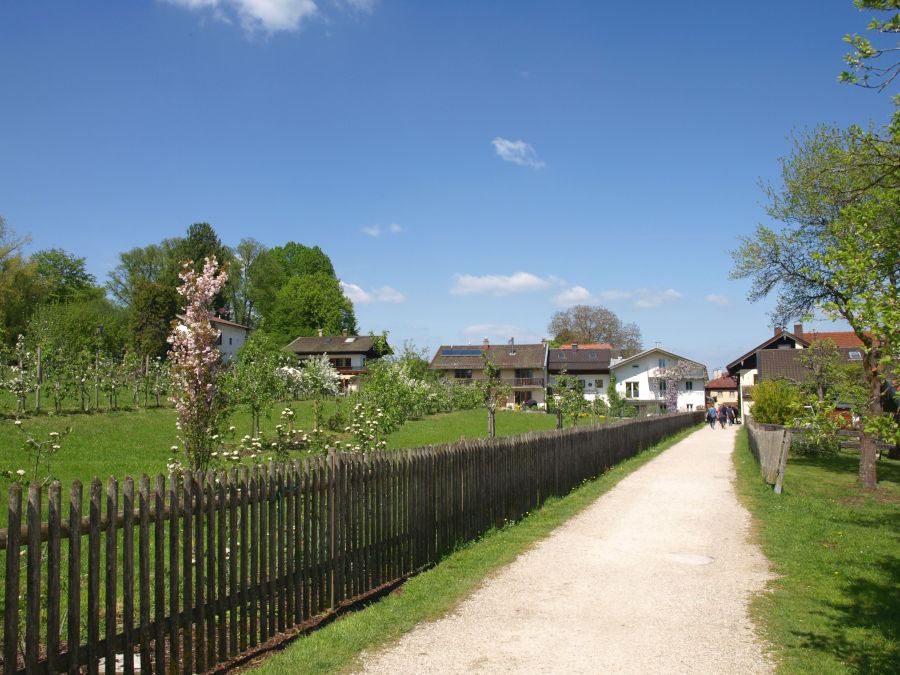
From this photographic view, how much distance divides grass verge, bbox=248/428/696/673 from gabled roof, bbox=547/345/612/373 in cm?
6261

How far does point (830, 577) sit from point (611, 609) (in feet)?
9.48

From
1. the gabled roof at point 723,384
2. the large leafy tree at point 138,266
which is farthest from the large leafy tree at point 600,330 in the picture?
the large leafy tree at point 138,266

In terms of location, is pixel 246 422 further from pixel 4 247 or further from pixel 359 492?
pixel 4 247

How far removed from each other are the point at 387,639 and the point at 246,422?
19.9 m

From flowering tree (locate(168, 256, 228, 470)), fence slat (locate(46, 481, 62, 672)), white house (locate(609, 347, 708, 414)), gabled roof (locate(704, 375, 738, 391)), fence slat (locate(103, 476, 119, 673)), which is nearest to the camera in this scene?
fence slat (locate(46, 481, 62, 672))

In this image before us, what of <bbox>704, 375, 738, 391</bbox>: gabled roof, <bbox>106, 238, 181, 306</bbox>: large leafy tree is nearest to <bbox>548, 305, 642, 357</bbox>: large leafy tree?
<bbox>704, 375, 738, 391</bbox>: gabled roof

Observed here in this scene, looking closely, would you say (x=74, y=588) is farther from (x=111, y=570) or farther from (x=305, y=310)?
(x=305, y=310)

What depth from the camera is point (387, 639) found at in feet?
16.7

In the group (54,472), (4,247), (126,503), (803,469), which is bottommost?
(803,469)

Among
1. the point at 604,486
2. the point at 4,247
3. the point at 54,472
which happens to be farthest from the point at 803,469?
the point at 4,247

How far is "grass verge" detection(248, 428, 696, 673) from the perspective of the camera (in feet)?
15.2

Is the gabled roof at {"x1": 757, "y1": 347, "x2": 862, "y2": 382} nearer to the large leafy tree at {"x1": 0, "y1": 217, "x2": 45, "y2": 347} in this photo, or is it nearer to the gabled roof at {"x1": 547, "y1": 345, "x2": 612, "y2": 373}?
the gabled roof at {"x1": 547, "y1": 345, "x2": 612, "y2": 373}

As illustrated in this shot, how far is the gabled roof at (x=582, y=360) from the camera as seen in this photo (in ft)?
236

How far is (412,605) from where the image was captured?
5918mm
